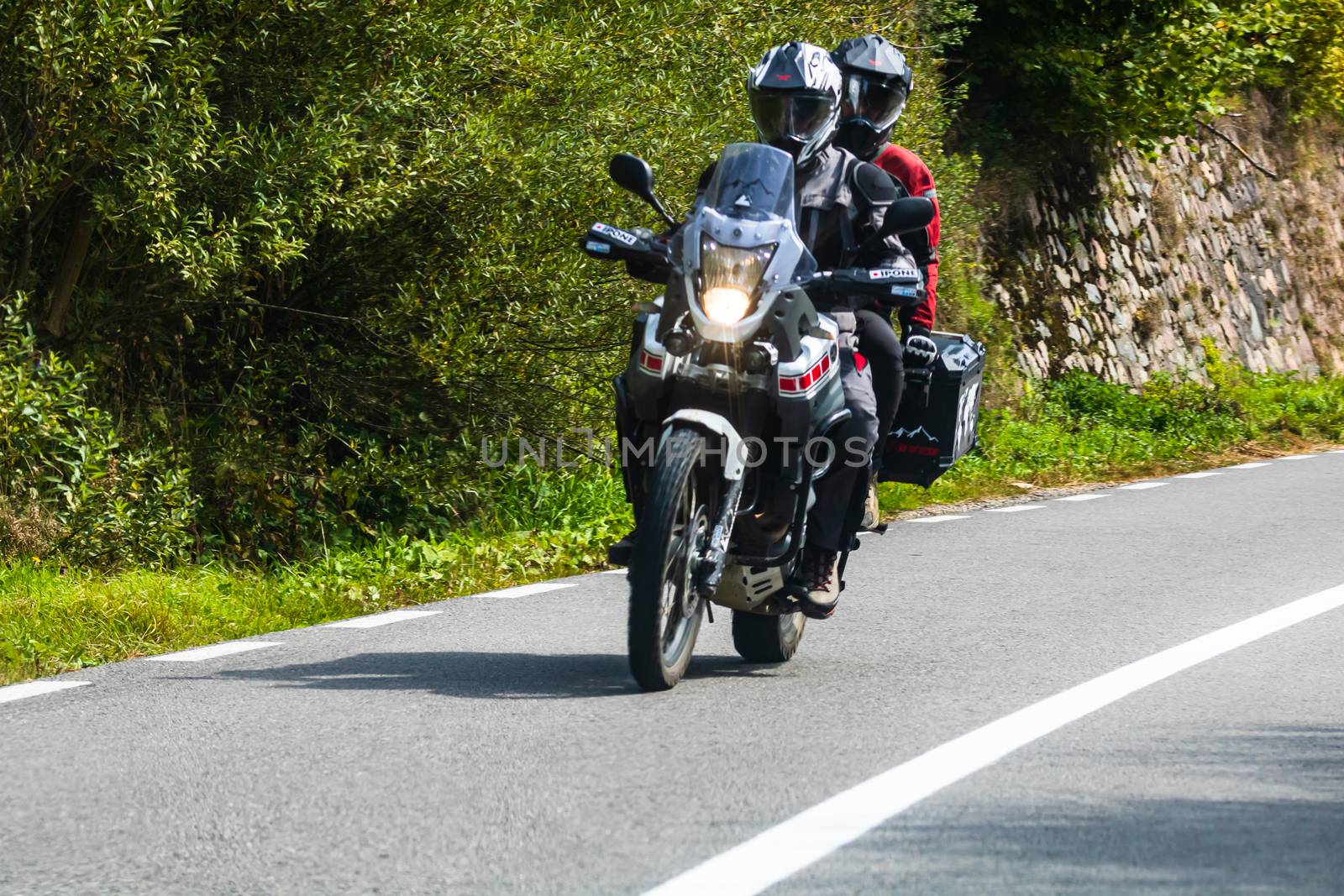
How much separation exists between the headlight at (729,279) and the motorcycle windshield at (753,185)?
0.53 ft

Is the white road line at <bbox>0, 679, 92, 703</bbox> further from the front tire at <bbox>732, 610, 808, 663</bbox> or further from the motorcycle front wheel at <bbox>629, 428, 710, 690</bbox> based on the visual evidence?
the front tire at <bbox>732, 610, 808, 663</bbox>

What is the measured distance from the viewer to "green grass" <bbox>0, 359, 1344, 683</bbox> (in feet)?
26.9

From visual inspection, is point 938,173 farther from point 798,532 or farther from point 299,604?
point 798,532

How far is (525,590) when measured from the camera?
9500 mm

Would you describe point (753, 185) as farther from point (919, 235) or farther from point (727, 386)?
point (919, 235)

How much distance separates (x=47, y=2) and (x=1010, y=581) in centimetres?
548

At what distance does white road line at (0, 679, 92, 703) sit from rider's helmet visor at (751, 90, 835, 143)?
3060mm

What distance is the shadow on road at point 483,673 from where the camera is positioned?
6668 mm

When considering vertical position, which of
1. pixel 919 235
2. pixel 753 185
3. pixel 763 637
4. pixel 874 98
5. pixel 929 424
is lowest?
pixel 763 637

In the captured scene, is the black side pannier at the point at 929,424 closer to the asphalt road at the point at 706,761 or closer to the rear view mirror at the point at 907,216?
the asphalt road at the point at 706,761

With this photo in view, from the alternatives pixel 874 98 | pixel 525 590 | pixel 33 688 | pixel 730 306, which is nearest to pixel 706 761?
pixel 730 306

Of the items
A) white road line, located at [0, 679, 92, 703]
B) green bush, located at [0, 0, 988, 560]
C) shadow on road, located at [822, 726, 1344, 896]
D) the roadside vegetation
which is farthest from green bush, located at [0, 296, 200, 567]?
shadow on road, located at [822, 726, 1344, 896]

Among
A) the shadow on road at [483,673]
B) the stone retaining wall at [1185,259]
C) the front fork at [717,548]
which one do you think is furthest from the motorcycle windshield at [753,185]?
the stone retaining wall at [1185,259]

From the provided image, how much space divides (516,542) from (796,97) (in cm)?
476
